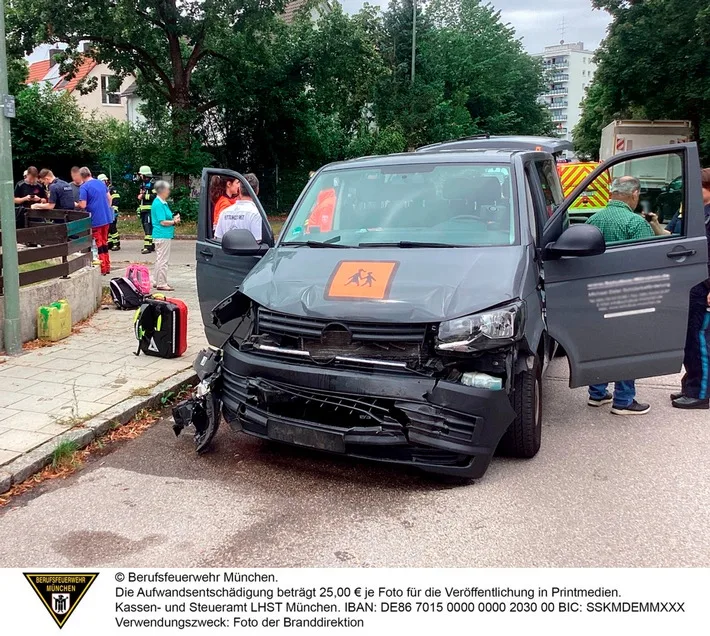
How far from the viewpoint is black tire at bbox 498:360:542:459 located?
458cm

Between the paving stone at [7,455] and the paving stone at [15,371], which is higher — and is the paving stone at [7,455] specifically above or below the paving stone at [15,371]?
below

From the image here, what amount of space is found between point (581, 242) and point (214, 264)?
3.05 m

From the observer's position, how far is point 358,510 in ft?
13.4

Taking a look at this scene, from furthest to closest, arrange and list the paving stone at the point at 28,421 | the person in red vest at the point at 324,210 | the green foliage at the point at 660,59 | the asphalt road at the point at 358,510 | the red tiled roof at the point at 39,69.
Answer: the red tiled roof at the point at 39,69 → the green foliage at the point at 660,59 → the person in red vest at the point at 324,210 → the paving stone at the point at 28,421 → the asphalt road at the point at 358,510

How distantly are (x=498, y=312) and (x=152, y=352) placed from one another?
4166 mm

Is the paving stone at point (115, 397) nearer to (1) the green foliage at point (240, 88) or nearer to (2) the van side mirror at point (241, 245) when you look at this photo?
(2) the van side mirror at point (241, 245)

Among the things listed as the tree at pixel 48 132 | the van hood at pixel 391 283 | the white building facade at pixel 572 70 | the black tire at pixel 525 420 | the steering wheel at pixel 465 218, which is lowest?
the black tire at pixel 525 420

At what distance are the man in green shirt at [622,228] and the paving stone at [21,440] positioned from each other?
4.05 meters

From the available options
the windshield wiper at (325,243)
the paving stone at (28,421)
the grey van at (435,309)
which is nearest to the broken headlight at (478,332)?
the grey van at (435,309)

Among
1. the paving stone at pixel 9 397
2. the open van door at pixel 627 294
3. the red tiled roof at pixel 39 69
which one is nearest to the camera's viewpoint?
the open van door at pixel 627 294

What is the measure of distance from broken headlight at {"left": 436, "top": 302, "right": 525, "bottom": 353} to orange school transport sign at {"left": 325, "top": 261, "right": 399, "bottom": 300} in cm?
42

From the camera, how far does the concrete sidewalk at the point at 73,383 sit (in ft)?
16.5
